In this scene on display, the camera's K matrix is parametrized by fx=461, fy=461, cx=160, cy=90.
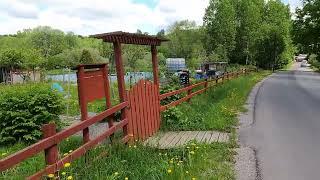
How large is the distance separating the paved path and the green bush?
2781mm

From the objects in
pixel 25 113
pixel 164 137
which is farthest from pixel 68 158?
pixel 25 113

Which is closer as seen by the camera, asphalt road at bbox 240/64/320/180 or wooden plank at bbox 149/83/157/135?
asphalt road at bbox 240/64/320/180

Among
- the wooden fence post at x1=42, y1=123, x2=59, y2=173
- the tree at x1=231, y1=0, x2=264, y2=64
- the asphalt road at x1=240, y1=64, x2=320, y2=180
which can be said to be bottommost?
the asphalt road at x1=240, y1=64, x2=320, y2=180

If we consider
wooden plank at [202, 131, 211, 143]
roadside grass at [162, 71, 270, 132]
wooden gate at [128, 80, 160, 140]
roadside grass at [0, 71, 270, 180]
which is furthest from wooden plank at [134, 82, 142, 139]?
roadside grass at [162, 71, 270, 132]

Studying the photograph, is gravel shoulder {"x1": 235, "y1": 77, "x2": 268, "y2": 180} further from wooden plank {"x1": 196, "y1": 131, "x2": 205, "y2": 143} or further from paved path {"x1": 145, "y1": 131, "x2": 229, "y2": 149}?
wooden plank {"x1": 196, "y1": 131, "x2": 205, "y2": 143}

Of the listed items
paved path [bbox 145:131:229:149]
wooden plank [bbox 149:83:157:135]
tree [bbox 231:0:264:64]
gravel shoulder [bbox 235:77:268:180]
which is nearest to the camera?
gravel shoulder [bbox 235:77:268:180]

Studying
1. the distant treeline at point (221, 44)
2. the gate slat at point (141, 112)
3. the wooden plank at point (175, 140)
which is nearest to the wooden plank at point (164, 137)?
the wooden plank at point (175, 140)

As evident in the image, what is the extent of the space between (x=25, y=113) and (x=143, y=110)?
2902mm

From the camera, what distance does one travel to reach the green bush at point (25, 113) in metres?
10.6

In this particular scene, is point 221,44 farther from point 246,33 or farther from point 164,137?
point 164,137

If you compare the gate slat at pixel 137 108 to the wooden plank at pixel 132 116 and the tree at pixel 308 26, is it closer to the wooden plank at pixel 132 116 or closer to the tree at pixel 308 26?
the wooden plank at pixel 132 116

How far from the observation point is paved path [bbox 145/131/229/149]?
30.1 feet

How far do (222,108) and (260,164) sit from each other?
6.82 meters

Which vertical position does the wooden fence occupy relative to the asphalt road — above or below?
above
